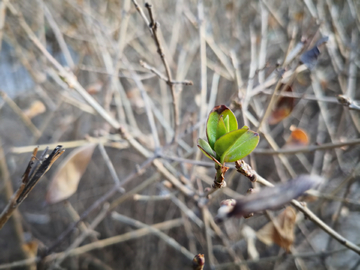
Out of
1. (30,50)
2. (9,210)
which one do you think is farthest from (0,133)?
(9,210)

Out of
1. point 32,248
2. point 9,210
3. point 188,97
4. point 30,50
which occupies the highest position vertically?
point 30,50

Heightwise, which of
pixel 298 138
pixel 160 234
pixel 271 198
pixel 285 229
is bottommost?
pixel 160 234

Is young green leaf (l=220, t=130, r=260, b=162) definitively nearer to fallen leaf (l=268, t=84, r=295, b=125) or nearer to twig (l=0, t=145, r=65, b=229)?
twig (l=0, t=145, r=65, b=229)

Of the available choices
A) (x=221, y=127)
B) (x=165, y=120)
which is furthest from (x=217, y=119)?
(x=165, y=120)

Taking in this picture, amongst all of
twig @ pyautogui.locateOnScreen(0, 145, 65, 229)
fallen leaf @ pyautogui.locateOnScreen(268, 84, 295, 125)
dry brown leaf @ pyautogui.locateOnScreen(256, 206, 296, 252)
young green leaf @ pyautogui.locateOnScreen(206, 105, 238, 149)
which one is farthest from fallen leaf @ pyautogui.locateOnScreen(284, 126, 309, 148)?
twig @ pyautogui.locateOnScreen(0, 145, 65, 229)

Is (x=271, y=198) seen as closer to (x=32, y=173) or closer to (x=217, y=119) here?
(x=217, y=119)

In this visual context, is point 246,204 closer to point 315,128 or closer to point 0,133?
point 315,128

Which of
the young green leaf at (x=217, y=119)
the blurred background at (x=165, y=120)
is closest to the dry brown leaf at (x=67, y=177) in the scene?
the blurred background at (x=165, y=120)
